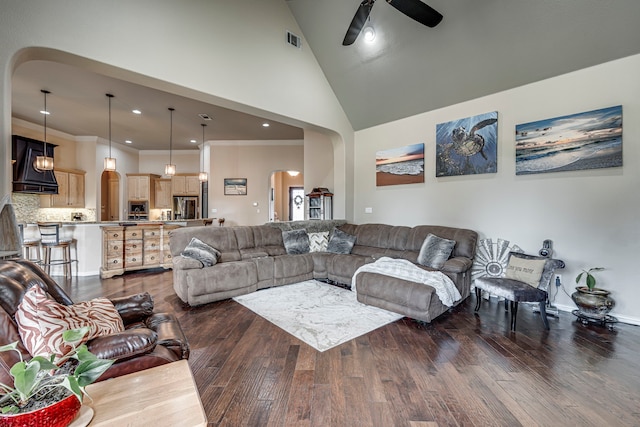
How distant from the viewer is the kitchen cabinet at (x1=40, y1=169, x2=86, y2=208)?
286 inches

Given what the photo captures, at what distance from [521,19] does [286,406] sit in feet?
15.0

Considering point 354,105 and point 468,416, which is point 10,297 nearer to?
point 468,416

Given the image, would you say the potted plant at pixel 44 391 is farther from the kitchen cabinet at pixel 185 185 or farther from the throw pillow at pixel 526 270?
the kitchen cabinet at pixel 185 185

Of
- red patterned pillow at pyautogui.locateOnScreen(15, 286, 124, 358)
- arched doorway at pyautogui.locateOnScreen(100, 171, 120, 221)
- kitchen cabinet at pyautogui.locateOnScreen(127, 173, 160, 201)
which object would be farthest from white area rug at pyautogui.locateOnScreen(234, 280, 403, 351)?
arched doorway at pyautogui.locateOnScreen(100, 171, 120, 221)

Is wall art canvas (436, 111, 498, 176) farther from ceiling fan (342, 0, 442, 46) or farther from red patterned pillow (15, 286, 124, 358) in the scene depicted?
red patterned pillow (15, 286, 124, 358)

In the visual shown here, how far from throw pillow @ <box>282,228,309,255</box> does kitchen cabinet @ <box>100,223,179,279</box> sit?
2580 millimetres

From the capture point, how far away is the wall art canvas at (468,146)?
13.8ft

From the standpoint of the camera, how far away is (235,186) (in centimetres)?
867

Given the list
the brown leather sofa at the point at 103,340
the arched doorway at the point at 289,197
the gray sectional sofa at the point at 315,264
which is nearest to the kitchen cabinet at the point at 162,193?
the arched doorway at the point at 289,197

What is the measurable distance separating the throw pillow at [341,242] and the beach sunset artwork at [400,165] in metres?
1.32

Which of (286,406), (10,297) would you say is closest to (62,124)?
(10,297)

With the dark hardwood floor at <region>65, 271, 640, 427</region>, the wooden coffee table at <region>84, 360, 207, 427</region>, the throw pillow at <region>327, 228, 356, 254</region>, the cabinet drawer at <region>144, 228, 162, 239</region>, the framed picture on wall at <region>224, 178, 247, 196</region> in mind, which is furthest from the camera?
the framed picture on wall at <region>224, 178, 247, 196</region>

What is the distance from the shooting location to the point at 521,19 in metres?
3.28

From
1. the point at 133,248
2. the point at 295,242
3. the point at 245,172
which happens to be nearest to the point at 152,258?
the point at 133,248
